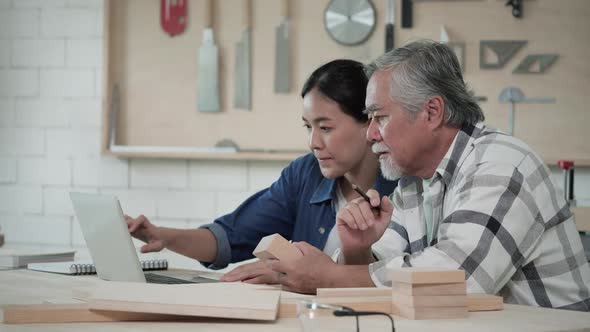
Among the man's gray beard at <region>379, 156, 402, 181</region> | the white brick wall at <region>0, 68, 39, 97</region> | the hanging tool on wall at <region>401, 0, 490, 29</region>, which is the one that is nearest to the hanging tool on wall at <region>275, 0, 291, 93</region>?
the hanging tool on wall at <region>401, 0, 490, 29</region>

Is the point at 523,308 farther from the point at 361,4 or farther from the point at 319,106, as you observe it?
the point at 361,4

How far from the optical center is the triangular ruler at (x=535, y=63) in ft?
11.8

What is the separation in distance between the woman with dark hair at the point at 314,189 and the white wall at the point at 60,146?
119cm

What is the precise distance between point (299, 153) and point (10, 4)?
5.82 feet

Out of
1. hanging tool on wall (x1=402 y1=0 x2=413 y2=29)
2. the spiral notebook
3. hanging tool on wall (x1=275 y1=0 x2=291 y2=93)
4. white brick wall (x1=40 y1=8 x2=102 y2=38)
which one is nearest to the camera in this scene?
the spiral notebook

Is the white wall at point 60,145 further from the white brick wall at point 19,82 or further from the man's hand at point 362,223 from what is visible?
the man's hand at point 362,223

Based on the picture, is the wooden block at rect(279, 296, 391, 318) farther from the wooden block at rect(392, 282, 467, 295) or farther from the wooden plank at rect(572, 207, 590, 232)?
the wooden plank at rect(572, 207, 590, 232)

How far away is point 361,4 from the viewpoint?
12.5 feet

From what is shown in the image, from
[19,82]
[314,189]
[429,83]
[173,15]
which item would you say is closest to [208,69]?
[173,15]

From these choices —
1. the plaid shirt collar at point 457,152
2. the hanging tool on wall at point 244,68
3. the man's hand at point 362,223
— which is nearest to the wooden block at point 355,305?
the man's hand at point 362,223

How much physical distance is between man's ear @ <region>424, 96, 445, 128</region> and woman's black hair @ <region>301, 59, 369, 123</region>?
0.58 metres

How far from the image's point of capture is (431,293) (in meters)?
1.43

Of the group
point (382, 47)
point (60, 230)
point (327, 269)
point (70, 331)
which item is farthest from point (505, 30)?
point (70, 331)

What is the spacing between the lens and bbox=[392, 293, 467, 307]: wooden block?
4.66 feet
